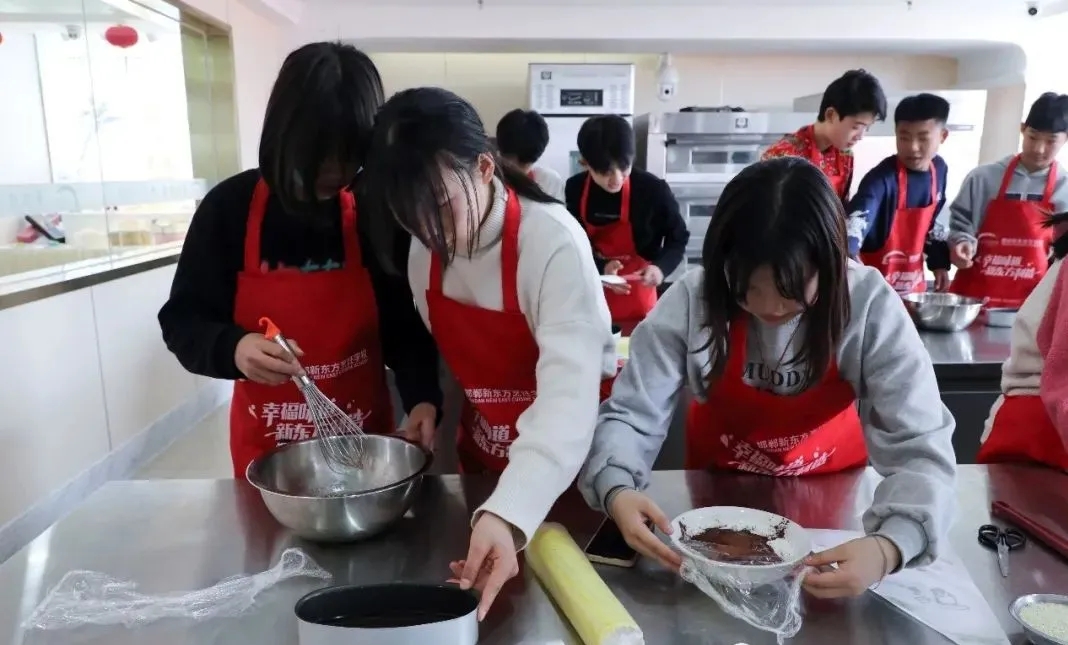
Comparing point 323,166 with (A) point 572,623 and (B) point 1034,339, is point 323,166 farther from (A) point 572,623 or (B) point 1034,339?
(B) point 1034,339

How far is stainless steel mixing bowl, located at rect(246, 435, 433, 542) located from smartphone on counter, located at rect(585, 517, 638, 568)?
0.20 metres

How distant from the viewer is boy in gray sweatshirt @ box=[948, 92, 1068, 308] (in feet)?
7.30

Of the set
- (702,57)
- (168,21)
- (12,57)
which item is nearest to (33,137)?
(12,57)

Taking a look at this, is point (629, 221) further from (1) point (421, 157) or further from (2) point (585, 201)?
(1) point (421, 157)

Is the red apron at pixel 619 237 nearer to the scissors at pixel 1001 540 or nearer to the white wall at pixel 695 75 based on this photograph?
the scissors at pixel 1001 540

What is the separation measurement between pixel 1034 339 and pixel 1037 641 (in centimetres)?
60

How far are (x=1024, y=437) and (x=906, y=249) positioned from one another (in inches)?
53.2

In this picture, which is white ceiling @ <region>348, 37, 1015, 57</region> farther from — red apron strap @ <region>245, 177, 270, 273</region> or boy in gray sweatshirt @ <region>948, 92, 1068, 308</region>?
red apron strap @ <region>245, 177, 270, 273</region>

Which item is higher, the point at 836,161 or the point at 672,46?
the point at 672,46

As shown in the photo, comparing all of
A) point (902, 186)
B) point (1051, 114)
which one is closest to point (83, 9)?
point (902, 186)

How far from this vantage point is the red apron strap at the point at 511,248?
89 centimetres

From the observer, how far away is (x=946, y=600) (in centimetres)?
72

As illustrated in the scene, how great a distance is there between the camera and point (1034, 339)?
111 cm

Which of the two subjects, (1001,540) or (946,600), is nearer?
(946,600)
